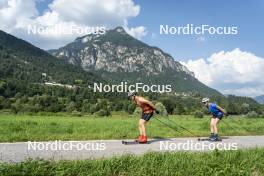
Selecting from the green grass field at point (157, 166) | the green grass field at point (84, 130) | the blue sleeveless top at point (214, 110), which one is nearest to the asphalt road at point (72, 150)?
the green grass field at point (157, 166)

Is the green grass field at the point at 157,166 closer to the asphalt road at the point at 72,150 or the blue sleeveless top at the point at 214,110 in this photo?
the asphalt road at the point at 72,150

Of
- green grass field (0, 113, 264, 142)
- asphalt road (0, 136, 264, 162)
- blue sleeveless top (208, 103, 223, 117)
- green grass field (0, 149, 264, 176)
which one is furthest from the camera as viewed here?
blue sleeveless top (208, 103, 223, 117)

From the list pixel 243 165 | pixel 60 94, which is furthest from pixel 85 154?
pixel 60 94

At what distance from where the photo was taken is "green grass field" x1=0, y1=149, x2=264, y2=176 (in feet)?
30.5

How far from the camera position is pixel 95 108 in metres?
89.1

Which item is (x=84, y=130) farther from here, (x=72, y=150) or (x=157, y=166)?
(x=157, y=166)

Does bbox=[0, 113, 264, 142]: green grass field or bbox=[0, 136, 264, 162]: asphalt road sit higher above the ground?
bbox=[0, 113, 264, 142]: green grass field

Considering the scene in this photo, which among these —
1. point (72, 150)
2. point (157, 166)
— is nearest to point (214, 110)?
point (72, 150)

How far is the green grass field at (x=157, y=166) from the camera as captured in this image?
9297mm

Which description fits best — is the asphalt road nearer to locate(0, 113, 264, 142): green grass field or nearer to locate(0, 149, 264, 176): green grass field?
locate(0, 149, 264, 176): green grass field

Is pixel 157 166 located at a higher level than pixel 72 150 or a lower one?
lower

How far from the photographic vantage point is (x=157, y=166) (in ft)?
34.5

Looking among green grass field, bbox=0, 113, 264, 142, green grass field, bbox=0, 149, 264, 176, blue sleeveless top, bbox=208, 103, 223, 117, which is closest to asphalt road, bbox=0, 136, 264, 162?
green grass field, bbox=0, 149, 264, 176

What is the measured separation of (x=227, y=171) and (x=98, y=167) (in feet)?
11.4
